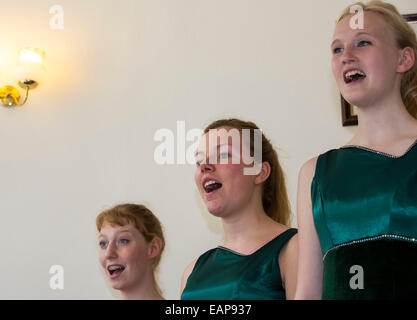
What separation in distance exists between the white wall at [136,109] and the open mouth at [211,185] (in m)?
0.51

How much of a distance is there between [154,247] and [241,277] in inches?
17.4

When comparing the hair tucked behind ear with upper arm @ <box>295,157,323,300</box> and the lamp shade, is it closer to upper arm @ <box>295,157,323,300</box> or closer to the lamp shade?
upper arm @ <box>295,157,323,300</box>

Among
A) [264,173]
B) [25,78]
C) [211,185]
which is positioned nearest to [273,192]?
[264,173]

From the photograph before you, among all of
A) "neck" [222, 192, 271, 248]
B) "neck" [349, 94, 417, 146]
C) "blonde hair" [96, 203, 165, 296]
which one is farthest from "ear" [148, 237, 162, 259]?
"neck" [349, 94, 417, 146]

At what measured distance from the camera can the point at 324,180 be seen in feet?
4.35

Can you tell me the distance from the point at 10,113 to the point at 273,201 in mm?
1227

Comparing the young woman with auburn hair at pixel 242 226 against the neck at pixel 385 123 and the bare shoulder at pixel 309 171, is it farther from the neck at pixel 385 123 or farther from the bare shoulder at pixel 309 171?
the neck at pixel 385 123

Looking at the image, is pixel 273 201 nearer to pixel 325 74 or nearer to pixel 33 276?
pixel 325 74

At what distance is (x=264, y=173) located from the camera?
174cm

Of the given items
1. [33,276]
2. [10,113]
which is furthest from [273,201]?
[10,113]

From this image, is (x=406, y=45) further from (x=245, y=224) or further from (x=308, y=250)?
(x=245, y=224)

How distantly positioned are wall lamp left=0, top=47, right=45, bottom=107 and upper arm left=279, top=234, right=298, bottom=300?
134 cm

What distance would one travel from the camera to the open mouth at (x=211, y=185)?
170 cm

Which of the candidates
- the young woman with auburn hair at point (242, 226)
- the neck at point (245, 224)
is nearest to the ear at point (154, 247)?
the young woman with auburn hair at point (242, 226)
